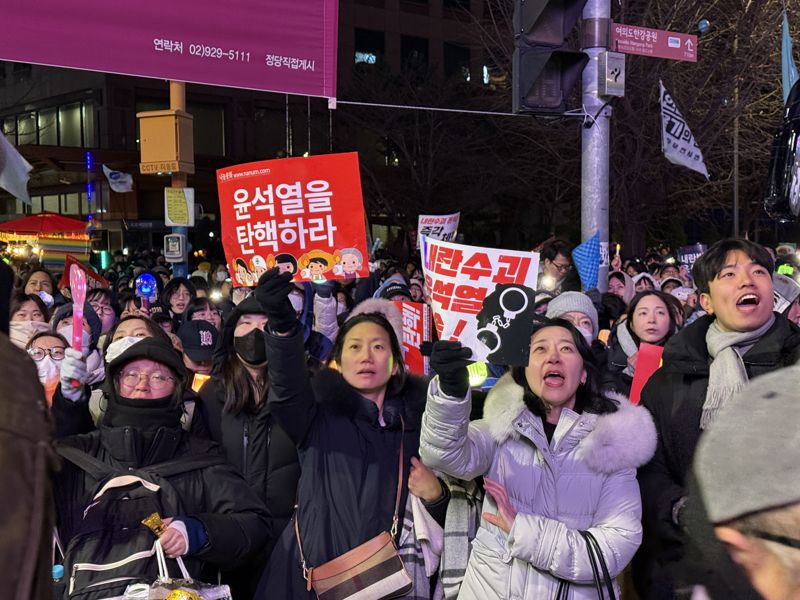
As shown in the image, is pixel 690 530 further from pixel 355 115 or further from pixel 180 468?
pixel 355 115

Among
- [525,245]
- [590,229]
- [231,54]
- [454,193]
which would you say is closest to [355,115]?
[454,193]

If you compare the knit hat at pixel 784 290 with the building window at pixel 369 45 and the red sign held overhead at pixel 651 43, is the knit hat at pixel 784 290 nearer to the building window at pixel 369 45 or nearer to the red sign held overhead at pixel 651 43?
the red sign held overhead at pixel 651 43

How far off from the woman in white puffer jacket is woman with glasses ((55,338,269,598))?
31.0 inches

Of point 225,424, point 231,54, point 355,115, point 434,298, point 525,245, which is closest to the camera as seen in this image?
point 434,298

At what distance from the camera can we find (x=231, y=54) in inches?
208

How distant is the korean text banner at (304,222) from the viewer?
458 centimetres

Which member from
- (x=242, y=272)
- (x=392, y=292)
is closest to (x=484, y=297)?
(x=242, y=272)

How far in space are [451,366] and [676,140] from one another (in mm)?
7399

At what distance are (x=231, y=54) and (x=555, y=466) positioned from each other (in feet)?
11.8

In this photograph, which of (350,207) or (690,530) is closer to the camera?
(690,530)

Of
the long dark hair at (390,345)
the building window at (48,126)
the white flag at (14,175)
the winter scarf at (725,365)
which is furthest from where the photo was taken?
the building window at (48,126)

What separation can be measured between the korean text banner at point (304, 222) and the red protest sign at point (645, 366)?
5.41 ft

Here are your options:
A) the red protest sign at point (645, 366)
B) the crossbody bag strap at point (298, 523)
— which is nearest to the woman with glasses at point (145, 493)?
the crossbody bag strap at point (298, 523)

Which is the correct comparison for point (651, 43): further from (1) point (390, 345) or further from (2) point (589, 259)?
(1) point (390, 345)
